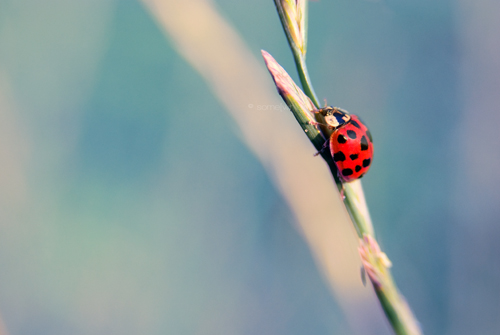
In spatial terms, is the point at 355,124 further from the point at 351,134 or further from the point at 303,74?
the point at 303,74

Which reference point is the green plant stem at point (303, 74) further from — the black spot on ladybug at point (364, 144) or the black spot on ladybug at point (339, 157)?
the black spot on ladybug at point (364, 144)

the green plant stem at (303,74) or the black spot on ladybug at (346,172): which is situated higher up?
the green plant stem at (303,74)

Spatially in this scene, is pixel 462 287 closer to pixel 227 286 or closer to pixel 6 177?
pixel 227 286

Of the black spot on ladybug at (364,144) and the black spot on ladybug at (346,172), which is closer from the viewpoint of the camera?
the black spot on ladybug at (346,172)

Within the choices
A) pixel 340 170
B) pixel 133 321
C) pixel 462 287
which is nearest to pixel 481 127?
→ pixel 462 287

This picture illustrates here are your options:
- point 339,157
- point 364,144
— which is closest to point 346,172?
point 339,157

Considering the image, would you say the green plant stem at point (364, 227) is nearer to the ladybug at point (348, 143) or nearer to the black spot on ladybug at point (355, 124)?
the ladybug at point (348, 143)

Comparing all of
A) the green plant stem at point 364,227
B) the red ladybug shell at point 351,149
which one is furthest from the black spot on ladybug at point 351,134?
the green plant stem at point 364,227

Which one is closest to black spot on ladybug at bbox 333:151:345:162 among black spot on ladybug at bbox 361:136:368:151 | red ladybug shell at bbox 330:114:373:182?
red ladybug shell at bbox 330:114:373:182
